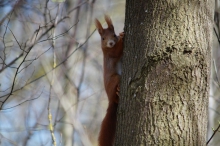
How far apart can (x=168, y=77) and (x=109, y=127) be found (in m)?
0.77

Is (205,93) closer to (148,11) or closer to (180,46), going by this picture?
(180,46)

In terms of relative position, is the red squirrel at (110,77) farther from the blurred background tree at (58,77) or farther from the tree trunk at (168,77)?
the blurred background tree at (58,77)

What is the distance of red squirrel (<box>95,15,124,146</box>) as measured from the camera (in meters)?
2.71

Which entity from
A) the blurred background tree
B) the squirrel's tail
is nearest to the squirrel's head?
the squirrel's tail

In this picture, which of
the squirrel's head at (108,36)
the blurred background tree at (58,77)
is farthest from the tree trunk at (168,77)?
the blurred background tree at (58,77)

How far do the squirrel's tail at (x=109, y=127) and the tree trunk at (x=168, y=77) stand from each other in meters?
0.45

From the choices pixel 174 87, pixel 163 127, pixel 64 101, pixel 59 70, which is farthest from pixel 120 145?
pixel 59 70

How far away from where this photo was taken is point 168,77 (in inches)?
82.5

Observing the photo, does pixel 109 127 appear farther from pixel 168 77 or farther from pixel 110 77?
pixel 168 77

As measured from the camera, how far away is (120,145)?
86.4 inches

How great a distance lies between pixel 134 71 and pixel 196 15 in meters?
0.43

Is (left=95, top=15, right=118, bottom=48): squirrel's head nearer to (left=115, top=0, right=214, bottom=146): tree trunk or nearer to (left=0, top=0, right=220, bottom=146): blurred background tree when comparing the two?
(left=115, top=0, right=214, bottom=146): tree trunk

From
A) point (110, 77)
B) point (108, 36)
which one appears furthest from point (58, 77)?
point (110, 77)

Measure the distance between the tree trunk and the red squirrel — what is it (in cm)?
47
